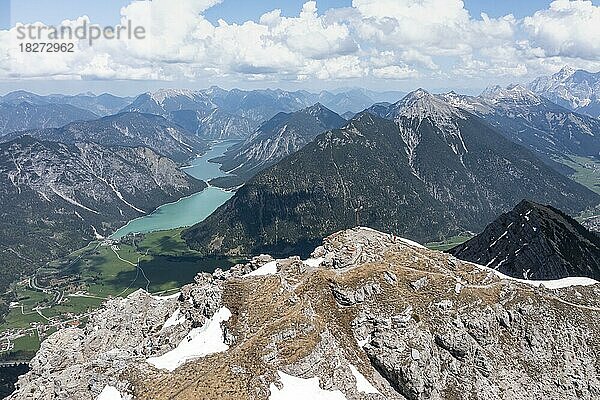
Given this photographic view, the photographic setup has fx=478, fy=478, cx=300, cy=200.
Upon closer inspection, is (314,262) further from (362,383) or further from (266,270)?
(362,383)

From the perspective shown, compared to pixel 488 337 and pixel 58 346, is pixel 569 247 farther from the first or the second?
pixel 58 346

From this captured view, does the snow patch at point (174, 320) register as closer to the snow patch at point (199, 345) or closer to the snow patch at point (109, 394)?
the snow patch at point (199, 345)

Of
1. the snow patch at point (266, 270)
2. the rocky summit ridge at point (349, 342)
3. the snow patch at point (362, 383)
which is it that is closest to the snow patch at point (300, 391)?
the rocky summit ridge at point (349, 342)

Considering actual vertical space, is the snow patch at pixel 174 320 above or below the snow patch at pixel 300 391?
below

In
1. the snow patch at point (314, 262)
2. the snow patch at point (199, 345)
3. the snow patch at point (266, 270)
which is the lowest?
the snow patch at point (199, 345)

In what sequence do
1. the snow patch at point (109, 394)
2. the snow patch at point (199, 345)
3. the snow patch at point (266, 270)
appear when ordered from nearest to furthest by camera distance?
1. the snow patch at point (109, 394)
2. the snow patch at point (199, 345)
3. the snow patch at point (266, 270)

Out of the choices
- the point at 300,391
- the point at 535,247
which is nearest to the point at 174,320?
the point at 300,391
